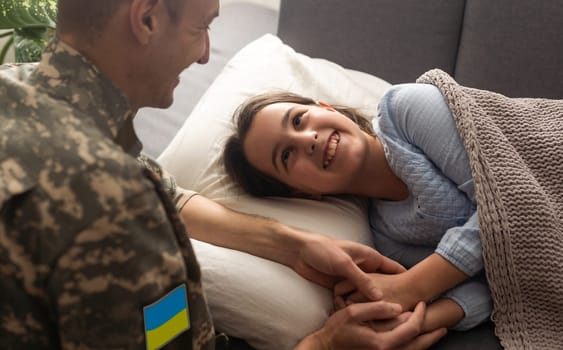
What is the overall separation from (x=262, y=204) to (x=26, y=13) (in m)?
0.79

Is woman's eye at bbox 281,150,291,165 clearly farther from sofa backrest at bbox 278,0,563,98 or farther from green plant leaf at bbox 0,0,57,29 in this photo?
green plant leaf at bbox 0,0,57,29

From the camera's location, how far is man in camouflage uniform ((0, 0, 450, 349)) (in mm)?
754

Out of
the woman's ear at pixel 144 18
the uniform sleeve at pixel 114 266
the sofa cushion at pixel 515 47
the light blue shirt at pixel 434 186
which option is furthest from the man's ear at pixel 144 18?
the sofa cushion at pixel 515 47

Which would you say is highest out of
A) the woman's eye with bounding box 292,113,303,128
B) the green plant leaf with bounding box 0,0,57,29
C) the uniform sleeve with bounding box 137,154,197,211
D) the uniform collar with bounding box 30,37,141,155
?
the uniform collar with bounding box 30,37,141,155

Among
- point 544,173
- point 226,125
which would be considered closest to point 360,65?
point 226,125

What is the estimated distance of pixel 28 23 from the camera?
172 centimetres

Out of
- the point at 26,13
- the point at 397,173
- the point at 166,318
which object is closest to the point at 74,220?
the point at 166,318

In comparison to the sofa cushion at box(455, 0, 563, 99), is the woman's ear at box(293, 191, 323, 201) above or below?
below

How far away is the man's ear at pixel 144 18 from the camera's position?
0.82 meters

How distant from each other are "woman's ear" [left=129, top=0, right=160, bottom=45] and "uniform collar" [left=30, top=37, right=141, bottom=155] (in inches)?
2.9

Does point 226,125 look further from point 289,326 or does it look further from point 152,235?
point 152,235

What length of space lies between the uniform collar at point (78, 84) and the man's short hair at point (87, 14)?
0.03 metres

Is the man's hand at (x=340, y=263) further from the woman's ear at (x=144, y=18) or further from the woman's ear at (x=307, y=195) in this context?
the woman's ear at (x=144, y=18)

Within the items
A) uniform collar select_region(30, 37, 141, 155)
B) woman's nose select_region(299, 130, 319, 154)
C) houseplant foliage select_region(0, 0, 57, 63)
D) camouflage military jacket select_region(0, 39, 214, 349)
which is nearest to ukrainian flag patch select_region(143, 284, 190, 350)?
camouflage military jacket select_region(0, 39, 214, 349)
